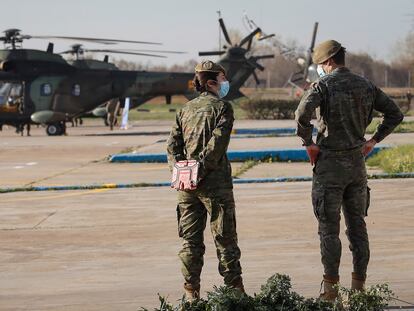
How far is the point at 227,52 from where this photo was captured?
44812 mm

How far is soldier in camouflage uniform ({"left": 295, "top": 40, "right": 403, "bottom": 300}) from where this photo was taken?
6734 millimetres

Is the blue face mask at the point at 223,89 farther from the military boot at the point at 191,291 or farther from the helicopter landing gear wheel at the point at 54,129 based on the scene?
the helicopter landing gear wheel at the point at 54,129

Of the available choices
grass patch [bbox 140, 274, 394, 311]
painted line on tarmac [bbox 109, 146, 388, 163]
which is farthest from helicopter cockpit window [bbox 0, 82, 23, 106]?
grass patch [bbox 140, 274, 394, 311]

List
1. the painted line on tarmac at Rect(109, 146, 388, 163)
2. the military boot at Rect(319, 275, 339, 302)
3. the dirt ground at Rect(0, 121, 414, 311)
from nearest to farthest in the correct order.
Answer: the military boot at Rect(319, 275, 339, 302) → the dirt ground at Rect(0, 121, 414, 311) → the painted line on tarmac at Rect(109, 146, 388, 163)

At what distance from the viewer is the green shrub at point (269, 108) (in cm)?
4947

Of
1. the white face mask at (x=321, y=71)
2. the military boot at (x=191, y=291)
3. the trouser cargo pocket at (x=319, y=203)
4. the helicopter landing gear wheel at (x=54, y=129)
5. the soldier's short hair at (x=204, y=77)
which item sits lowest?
the helicopter landing gear wheel at (x=54, y=129)

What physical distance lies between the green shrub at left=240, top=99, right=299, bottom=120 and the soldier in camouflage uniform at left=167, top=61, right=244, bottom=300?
42.2 metres

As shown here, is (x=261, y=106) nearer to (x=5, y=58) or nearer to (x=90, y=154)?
(x=5, y=58)

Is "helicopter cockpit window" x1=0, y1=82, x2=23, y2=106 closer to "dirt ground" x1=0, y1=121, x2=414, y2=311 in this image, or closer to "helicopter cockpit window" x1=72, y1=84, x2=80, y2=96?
"helicopter cockpit window" x1=72, y1=84, x2=80, y2=96

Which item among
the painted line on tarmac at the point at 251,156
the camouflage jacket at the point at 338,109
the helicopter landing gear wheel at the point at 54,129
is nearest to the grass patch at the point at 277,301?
the camouflage jacket at the point at 338,109

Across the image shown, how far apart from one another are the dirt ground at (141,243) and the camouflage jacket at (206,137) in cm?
106

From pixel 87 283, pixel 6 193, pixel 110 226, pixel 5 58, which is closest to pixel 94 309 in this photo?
pixel 87 283

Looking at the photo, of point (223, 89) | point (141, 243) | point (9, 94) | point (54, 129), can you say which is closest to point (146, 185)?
point (141, 243)

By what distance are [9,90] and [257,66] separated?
1417cm
